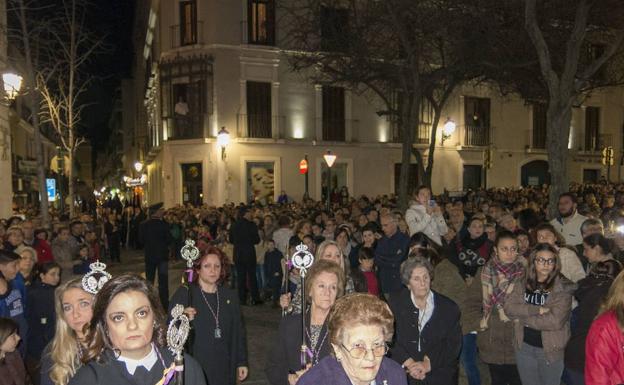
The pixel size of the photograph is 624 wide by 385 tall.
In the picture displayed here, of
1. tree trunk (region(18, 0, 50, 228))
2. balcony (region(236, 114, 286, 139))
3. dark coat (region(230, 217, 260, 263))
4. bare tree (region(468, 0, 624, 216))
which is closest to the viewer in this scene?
dark coat (region(230, 217, 260, 263))

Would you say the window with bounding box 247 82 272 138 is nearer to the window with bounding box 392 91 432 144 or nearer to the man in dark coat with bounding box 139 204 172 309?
the window with bounding box 392 91 432 144

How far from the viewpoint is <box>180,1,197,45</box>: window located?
26.6m

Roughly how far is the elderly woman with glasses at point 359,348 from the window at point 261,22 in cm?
2519

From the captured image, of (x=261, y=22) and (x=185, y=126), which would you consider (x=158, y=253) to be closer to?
(x=185, y=126)

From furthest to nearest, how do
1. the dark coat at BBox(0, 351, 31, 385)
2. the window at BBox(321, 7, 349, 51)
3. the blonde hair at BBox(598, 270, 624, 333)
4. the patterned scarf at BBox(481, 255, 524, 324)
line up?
1. the window at BBox(321, 7, 349, 51)
2. the patterned scarf at BBox(481, 255, 524, 324)
3. the dark coat at BBox(0, 351, 31, 385)
4. the blonde hair at BBox(598, 270, 624, 333)

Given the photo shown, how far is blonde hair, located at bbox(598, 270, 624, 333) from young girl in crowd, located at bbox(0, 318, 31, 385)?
402 cm

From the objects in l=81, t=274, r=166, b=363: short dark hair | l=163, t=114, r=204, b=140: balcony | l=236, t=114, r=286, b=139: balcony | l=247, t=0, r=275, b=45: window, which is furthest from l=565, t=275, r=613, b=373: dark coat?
l=247, t=0, r=275, b=45: window

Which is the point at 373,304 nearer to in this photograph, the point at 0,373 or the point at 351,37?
the point at 0,373

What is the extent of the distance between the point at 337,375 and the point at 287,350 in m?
1.34

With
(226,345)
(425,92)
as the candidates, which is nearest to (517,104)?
(425,92)

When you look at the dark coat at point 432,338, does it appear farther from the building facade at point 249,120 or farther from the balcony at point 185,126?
the balcony at point 185,126

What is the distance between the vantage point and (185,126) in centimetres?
2709

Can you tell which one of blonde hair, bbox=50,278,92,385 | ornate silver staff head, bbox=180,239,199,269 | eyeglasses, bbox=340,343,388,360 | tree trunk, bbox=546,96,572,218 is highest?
tree trunk, bbox=546,96,572,218

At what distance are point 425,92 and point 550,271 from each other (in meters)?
16.2
